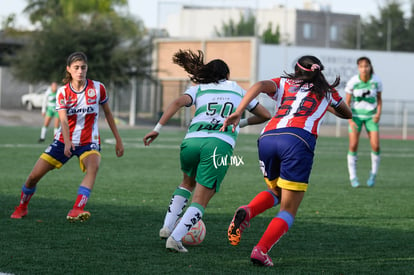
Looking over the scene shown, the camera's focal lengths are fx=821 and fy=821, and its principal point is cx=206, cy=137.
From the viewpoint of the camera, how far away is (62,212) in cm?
980

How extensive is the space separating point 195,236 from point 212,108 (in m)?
1.20

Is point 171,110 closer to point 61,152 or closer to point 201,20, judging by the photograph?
point 61,152

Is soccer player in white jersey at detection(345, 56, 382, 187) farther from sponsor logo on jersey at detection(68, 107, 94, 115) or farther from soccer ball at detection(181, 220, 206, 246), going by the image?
soccer ball at detection(181, 220, 206, 246)

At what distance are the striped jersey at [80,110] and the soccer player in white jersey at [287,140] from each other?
8.77 ft

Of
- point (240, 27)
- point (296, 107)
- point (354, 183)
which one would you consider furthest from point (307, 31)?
point (296, 107)

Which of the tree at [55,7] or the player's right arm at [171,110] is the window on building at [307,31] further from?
the player's right arm at [171,110]

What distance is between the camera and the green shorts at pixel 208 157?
7.28 m

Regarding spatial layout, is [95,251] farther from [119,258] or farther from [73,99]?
[73,99]

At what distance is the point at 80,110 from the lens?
29.6ft

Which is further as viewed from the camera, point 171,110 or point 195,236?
point 195,236

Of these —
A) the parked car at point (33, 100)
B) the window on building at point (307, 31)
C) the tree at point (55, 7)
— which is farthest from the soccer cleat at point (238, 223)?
the window on building at point (307, 31)

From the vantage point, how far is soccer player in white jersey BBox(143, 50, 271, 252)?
23.6ft

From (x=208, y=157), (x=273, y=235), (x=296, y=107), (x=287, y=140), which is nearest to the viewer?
(x=273, y=235)

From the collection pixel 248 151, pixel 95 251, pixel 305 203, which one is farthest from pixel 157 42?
pixel 95 251
